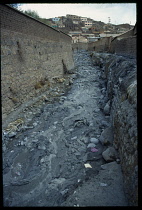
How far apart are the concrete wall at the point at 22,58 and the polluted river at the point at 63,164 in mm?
1293

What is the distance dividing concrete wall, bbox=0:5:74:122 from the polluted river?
1.29 metres

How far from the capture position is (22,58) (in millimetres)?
6504

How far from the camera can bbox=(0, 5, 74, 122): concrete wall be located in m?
5.28

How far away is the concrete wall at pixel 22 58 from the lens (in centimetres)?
528

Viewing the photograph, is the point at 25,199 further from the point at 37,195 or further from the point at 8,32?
the point at 8,32

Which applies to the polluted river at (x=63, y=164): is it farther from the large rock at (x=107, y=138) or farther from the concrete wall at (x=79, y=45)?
the concrete wall at (x=79, y=45)

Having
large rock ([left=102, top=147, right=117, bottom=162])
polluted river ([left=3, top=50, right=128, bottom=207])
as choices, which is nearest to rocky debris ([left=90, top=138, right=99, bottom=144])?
polluted river ([left=3, top=50, right=128, bottom=207])

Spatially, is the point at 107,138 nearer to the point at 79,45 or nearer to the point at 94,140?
the point at 94,140

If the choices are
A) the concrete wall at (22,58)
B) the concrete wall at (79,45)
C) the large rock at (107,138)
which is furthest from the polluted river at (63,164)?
the concrete wall at (79,45)

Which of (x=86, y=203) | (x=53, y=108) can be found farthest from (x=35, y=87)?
(x=86, y=203)

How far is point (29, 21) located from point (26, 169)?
22.3 feet

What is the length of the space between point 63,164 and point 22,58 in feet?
16.6

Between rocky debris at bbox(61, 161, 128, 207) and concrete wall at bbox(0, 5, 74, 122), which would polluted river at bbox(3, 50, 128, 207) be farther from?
concrete wall at bbox(0, 5, 74, 122)

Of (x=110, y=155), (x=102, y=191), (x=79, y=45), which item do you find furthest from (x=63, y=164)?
(x=79, y=45)
